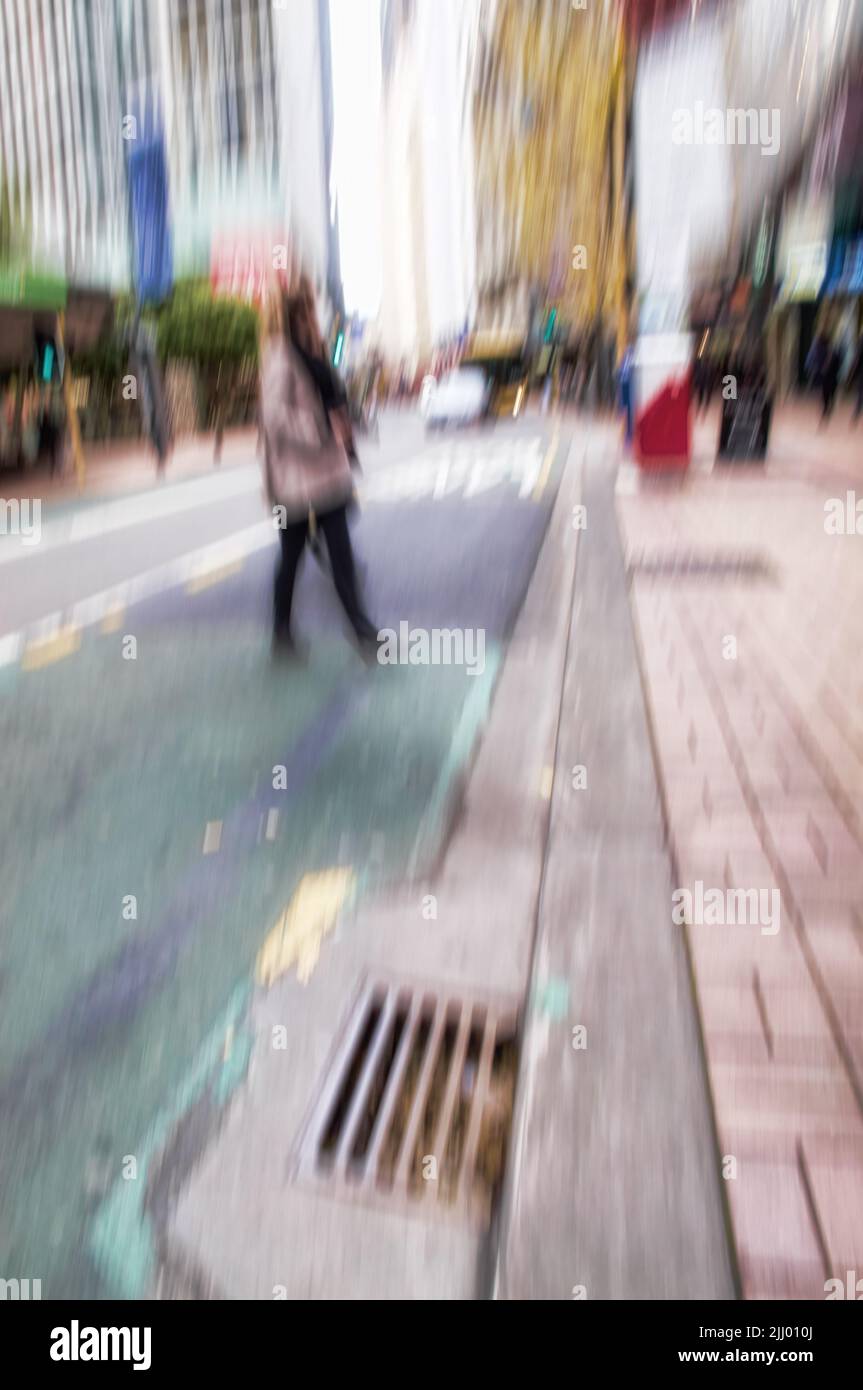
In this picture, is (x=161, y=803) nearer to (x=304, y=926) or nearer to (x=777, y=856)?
(x=304, y=926)

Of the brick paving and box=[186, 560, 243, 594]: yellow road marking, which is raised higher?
box=[186, 560, 243, 594]: yellow road marking

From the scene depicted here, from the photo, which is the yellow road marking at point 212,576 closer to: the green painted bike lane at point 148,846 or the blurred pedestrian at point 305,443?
the green painted bike lane at point 148,846

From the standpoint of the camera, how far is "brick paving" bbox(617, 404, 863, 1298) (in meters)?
1.72

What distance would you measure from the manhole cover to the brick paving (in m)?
0.04

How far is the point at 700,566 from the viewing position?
22.4ft

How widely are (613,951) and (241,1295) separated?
3.58 feet

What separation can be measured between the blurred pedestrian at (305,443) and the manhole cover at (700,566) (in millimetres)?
2356

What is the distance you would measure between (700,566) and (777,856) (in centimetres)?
424

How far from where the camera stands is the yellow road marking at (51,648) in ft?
17.7
